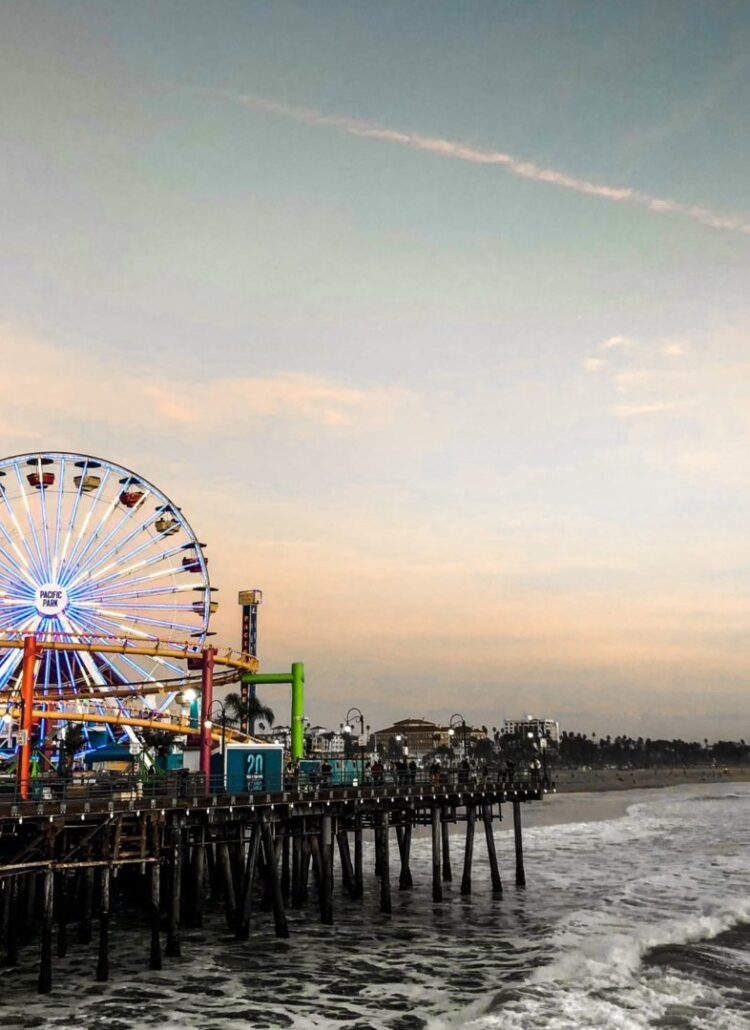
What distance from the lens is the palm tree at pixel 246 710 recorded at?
8375cm

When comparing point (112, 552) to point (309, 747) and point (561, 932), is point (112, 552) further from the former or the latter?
point (561, 932)

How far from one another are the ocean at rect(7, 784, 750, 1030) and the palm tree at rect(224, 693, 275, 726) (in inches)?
1565

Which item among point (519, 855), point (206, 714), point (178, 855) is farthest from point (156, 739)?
point (178, 855)

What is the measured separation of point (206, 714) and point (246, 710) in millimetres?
42705

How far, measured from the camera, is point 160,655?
50.7 meters

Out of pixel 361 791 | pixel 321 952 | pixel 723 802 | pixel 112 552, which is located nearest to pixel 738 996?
pixel 321 952

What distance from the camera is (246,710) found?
8362 cm

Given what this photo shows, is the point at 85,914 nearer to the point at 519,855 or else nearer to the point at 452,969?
the point at 452,969

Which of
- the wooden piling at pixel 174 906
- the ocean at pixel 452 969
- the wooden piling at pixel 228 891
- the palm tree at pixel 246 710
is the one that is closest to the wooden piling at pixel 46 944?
the ocean at pixel 452 969

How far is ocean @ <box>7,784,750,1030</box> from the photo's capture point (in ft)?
76.8

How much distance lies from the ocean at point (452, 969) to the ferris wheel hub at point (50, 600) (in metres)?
22.0

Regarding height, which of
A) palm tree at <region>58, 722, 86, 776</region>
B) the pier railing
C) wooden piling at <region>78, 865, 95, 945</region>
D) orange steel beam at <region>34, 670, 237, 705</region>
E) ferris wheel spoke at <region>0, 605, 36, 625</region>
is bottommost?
wooden piling at <region>78, 865, 95, 945</region>

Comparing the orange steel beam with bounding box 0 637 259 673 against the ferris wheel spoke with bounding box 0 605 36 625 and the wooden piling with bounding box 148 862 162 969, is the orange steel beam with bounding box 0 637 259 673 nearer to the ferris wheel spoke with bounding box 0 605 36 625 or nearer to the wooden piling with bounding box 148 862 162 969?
the ferris wheel spoke with bounding box 0 605 36 625

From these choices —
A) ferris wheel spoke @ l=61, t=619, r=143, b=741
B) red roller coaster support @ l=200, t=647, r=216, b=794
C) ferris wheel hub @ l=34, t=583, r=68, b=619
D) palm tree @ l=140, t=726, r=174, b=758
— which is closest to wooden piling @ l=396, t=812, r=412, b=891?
red roller coaster support @ l=200, t=647, r=216, b=794
